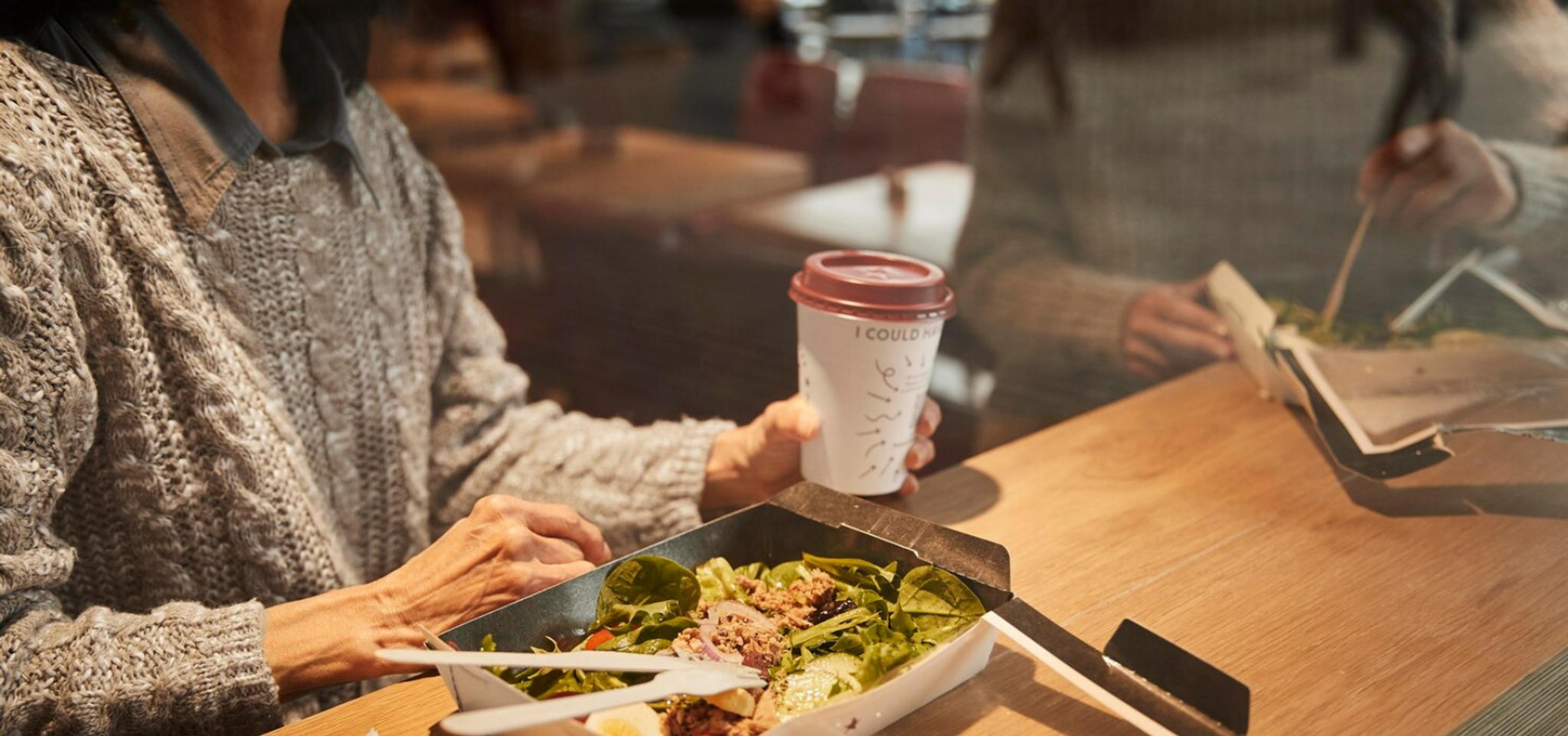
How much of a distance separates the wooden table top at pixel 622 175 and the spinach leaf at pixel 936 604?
2.24 meters

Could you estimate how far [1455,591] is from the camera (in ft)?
3.25

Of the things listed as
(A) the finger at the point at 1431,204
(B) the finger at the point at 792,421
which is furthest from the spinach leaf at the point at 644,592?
(A) the finger at the point at 1431,204

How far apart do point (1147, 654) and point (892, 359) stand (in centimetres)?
32

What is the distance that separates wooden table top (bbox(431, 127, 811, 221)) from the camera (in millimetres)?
3115

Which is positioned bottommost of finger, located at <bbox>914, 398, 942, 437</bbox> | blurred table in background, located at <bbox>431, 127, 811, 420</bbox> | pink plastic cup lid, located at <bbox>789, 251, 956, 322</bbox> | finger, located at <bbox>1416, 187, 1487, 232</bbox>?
blurred table in background, located at <bbox>431, 127, 811, 420</bbox>

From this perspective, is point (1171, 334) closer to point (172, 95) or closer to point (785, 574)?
point (785, 574)

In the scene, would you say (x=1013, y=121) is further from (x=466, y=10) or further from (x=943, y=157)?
(x=466, y=10)

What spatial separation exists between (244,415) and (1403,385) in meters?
1.18

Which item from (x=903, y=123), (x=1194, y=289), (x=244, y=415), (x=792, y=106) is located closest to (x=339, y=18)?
(x=244, y=415)

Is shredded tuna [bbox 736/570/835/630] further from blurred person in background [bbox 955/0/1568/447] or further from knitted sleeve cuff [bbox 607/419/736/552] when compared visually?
blurred person in background [bbox 955/0/1568/447]

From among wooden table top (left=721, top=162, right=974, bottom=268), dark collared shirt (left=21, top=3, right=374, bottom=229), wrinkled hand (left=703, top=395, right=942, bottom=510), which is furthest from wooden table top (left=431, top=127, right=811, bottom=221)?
dark collared shirt (left=21, top=3, right=374, bottom=229)

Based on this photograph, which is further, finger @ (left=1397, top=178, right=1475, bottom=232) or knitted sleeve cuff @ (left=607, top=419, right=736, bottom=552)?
finger @ (left=1397, top=178, right=1475, bottom=232)

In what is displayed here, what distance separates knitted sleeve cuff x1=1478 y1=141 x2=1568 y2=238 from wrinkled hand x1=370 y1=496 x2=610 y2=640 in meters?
1.37

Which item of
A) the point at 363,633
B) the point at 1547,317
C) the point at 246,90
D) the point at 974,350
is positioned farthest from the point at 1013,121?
the point at 363,633
